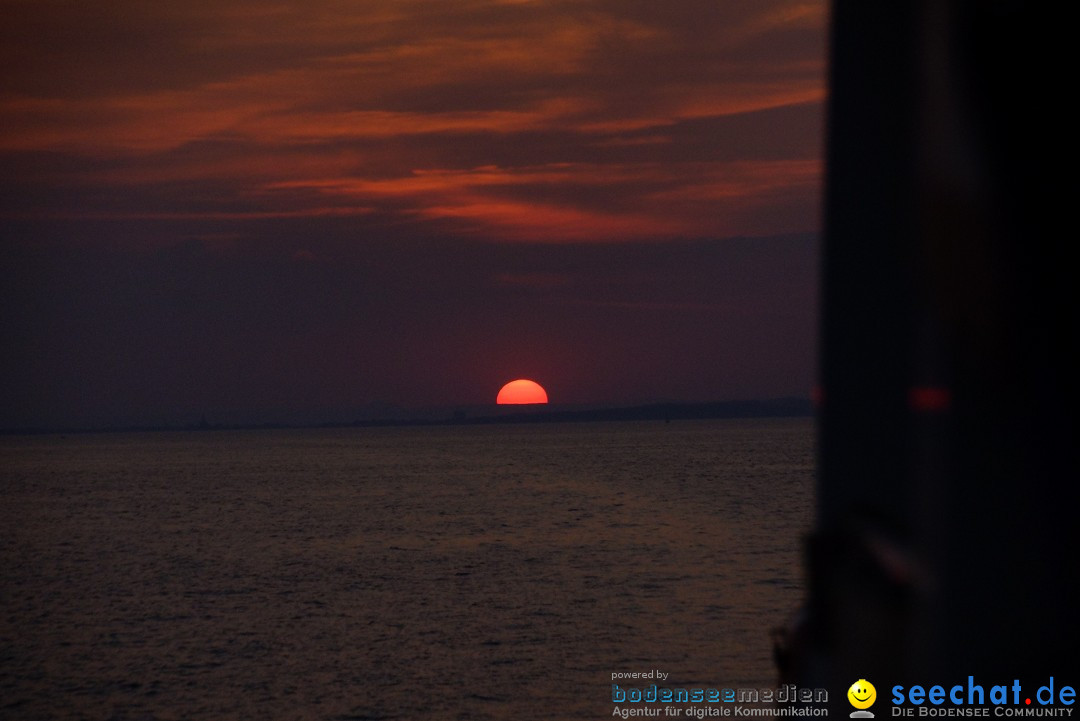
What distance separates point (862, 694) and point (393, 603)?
40944mm

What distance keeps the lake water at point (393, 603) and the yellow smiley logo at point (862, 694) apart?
75.5 feet

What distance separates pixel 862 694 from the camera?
2.91m

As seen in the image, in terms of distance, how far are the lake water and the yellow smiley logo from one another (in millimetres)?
23000

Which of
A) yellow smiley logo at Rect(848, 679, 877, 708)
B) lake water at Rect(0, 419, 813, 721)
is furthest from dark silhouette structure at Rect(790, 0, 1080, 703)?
lake water at Rect(0, 419, 813, 721)

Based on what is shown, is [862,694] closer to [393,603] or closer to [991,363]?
[991,363]

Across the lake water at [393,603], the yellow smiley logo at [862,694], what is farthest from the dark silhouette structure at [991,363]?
the lake water at [393,603]

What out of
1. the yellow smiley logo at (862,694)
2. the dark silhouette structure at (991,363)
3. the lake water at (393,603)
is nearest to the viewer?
the dark silhouette structure at (991,363)

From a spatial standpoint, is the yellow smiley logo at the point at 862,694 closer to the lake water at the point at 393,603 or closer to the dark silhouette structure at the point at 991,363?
the dark silhouette structure at the point at 991,363

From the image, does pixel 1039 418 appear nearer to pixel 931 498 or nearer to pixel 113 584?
pixel 931 498

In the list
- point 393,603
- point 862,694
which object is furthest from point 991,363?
point 393,603

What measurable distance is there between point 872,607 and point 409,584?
153ft

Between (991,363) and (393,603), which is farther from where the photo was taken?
(393,603)

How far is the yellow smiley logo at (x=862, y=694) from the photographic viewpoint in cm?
284

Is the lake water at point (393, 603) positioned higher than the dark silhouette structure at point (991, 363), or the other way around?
the dark silhouette structure at point (991, 363)
